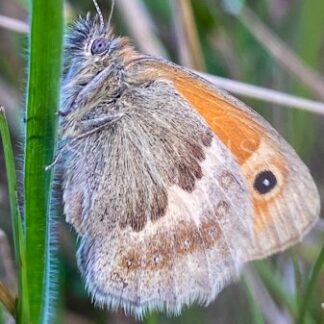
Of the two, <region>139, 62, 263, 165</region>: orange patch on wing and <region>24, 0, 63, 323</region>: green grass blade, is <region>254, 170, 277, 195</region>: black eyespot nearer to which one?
<region>139, 62, 263, 165</region>: orange patch on wing

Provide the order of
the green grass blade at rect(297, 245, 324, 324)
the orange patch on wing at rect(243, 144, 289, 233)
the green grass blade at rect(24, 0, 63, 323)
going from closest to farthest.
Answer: the green grass blade at rect(24, 0, 63, 323), the green grass blade at rect(297, 245, 324, 324), the orange patch on wing at rect(243, 144, 289, 233)

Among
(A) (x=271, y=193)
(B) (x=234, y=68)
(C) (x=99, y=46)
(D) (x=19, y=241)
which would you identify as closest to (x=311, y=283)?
(A) (x=271, y=193)

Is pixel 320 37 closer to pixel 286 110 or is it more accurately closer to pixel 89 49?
pixel 286 110

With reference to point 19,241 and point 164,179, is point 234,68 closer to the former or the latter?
point 164,179

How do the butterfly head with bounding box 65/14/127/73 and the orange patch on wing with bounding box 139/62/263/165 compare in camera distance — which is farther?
the orange patch on wing with bounding box 139/62/263/165

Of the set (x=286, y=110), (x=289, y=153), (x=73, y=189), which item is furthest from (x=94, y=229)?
(x=286, y=110)

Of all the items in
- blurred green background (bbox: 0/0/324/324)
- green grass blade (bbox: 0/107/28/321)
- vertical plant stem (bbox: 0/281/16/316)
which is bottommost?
blurred green background (bbox: 0/0/324/324)

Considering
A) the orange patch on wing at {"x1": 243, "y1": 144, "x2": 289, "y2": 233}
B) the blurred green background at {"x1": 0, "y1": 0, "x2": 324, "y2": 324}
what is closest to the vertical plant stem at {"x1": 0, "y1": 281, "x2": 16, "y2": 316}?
the orange patch on wing at {"x1": 243, "y1": 144, "x2": 289, "y2": 233}

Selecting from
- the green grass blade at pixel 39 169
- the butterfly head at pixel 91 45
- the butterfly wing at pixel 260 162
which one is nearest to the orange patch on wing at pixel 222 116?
the butterfly wing at pixel 260 162
